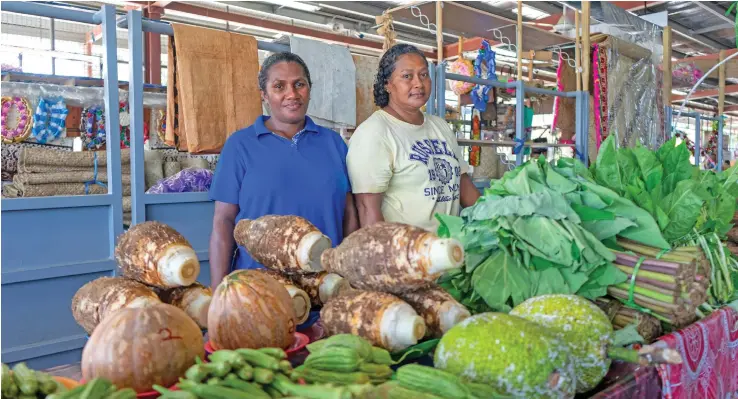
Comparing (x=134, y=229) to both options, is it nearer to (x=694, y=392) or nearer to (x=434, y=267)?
(x=434, y=267)

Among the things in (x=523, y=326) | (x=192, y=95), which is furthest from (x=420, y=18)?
(x=523, y=326)

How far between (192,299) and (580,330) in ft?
3.12

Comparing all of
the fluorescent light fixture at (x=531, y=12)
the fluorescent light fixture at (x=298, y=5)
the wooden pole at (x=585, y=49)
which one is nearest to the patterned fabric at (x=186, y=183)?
the wooden pole at (x=585, y=49)

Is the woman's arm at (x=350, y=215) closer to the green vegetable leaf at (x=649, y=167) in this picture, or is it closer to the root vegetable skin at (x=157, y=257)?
the root vegetable skin at (x=157, y=257)

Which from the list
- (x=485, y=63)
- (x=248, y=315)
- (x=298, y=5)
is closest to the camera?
(x=248, y=315)

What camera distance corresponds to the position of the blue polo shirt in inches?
87.0

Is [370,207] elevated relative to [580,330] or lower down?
elevated

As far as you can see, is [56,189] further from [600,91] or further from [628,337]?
[600,91]

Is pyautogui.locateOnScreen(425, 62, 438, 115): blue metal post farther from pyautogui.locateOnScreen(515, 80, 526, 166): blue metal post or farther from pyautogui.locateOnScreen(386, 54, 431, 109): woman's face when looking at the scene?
pyautogui.locateOnScreen(386, 54, 431, 109): woman's face

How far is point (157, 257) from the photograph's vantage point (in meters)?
1.38

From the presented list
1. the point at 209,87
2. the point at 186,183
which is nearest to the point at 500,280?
the point at 209,87

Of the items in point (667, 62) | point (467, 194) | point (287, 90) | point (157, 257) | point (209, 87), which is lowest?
A: point (157, 257)

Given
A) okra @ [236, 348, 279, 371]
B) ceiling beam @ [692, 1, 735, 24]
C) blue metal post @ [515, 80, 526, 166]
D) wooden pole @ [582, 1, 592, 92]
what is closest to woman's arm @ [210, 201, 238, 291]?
okra @ [236, 348, 279, 371]

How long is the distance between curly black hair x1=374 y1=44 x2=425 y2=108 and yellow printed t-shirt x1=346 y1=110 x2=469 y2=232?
17 centimetres
